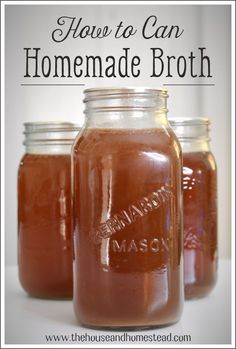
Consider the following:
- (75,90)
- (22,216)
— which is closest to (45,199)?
(22,216)

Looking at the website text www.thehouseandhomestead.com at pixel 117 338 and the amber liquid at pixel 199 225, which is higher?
the amber liquid at pixel 199 225

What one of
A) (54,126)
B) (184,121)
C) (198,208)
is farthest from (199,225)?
(54,126)

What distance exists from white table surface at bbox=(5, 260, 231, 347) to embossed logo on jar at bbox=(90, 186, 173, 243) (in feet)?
0.40

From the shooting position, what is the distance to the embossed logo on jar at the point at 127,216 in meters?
0.94

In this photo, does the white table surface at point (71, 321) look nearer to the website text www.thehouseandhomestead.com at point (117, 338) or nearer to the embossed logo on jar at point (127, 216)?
the website text www.thehouseandhomestead.com at point (117, 338)

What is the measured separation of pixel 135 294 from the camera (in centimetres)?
94

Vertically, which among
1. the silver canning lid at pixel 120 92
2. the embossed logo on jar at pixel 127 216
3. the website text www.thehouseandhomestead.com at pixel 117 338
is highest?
the silver canning lid at pixel 120 92

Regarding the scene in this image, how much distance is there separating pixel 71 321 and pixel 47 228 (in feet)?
0.54

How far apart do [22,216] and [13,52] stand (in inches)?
9.4

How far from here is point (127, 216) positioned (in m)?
0.94

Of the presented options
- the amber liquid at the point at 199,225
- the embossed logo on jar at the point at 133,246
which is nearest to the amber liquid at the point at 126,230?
the embossed logo on jar at the point at 133,246

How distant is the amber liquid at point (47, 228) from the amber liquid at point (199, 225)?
17 cm

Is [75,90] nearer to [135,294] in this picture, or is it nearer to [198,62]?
[198,62]

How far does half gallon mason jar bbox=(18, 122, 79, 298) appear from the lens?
3.72 ft
